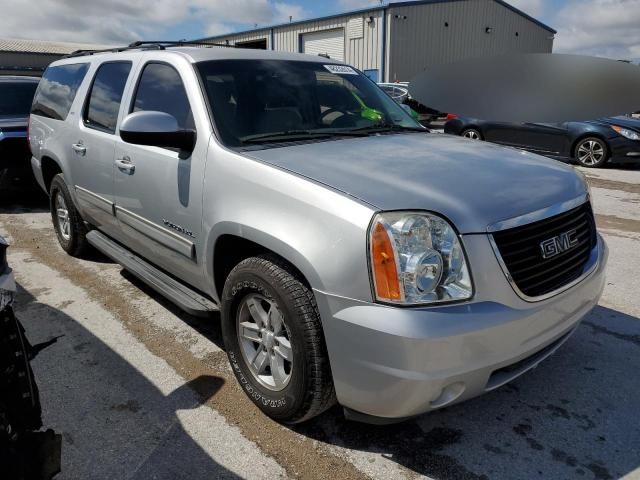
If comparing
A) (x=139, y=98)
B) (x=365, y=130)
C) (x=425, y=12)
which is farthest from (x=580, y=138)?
(x=425, y=12)

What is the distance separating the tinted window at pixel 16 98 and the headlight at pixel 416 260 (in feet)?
25.2

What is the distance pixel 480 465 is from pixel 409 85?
1723 mm

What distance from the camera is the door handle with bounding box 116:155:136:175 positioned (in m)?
3.52

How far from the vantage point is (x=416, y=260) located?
2066mm

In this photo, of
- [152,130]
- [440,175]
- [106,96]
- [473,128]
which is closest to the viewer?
[440,175]

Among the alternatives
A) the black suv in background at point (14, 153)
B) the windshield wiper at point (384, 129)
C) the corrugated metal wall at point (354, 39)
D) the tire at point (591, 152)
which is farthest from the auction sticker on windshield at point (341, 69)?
the corrugated metal wall at point (354, 39)

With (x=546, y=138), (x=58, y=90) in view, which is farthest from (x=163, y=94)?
(x=546, y=138)

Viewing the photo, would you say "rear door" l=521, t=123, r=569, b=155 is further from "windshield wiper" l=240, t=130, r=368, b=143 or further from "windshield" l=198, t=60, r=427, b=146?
"windshield wiper" l=240, t=130, r=368, b=143

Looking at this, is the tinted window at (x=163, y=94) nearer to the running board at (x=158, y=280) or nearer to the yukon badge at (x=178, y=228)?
the yukon badge at (x=178, y=228)

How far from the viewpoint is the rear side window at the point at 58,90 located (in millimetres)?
4727

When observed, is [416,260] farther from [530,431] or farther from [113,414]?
[113,414]

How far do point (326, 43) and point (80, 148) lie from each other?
26.0m

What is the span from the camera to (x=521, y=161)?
2.85 m

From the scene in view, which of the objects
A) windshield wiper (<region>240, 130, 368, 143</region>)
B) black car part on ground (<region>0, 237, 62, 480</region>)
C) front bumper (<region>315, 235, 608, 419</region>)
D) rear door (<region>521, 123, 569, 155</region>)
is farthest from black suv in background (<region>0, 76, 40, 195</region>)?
rear door (<region>521, 123, 569, 155</region>)
